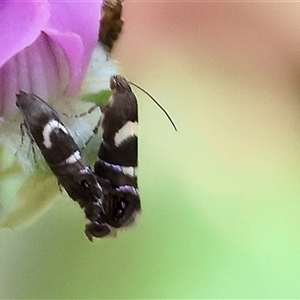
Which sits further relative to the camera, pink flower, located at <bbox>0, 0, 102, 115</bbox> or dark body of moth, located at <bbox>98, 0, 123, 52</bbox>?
dark body of moth, located at <bbox>98, 0, 123, 52</bbox>

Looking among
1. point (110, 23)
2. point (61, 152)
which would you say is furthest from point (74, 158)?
point (110, 23)

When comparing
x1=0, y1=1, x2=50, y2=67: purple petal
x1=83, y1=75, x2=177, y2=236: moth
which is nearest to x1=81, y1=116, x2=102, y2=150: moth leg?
x1=83, y1=75, x2=177, y2=236: moth

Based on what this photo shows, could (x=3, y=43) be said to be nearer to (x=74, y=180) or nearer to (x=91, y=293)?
(x=74, y=180)

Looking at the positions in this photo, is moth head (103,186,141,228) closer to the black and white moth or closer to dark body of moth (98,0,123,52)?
the black and white moth

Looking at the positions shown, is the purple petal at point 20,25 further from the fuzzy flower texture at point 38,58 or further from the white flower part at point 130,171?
the white flower part at point 130,171

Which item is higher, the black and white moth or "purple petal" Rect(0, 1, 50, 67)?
"purple petal" Rect(0, 1, 50, 67)

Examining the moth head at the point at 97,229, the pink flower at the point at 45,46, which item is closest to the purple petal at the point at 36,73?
the pink flower at the point at 45,46

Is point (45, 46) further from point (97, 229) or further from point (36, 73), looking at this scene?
point (97, 229)
